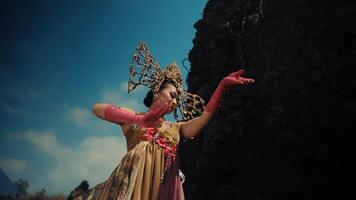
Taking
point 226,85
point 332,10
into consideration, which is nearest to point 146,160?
point 226,85

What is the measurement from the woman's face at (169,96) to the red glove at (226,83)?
0.29m

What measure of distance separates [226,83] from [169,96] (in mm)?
490

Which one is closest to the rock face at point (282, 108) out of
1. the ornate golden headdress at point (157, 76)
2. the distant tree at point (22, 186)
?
the ornate golden headdress at point (157, 76)

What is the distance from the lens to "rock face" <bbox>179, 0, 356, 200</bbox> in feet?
26.0

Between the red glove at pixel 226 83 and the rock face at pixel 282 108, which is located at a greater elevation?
the rock face at pixel 282 108

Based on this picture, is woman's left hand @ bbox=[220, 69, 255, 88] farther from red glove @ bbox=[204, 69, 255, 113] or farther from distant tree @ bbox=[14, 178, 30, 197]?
distant tree @ bbox=[14, 178, 30, 197]

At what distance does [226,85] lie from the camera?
3.10 meters

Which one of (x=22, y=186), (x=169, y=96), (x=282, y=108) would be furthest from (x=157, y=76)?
(x=22, y=186)

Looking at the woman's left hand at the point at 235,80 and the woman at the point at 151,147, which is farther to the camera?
the woman's left hand at the point at 235,80

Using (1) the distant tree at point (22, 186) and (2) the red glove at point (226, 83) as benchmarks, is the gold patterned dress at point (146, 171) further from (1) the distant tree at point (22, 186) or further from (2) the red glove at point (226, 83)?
(1) the distant tree at point (22, 186)

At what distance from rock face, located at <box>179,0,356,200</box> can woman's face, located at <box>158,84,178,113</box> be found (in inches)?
222

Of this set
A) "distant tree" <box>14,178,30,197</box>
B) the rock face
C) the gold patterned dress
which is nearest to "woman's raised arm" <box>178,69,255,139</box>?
the gold patterned dress

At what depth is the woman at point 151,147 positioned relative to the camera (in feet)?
9.11

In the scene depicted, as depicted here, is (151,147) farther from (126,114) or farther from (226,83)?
(226,83)
